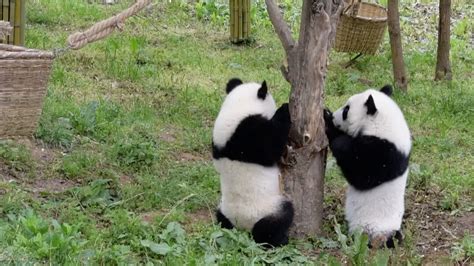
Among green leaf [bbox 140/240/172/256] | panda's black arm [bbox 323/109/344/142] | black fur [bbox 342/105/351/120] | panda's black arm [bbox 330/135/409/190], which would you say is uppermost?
black fur [bbox 342/105/351/120]

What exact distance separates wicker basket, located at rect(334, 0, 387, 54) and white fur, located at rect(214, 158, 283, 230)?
444 centimetres

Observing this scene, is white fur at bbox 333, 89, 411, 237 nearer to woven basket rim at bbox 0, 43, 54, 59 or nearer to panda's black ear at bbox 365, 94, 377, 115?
panda's black ear at bbox 365, 94, 377, 115

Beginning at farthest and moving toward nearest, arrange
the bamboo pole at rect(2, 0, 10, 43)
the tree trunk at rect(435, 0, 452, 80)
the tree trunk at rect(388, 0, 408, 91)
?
the tree trunk at rect(435, 0, 452, 80), the tree trunk at rect(388, 0, 408, 91), the bamboo pole at rect(2, 0, 10, 43)

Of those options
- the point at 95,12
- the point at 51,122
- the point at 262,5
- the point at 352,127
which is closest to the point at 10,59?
the point at 51,122

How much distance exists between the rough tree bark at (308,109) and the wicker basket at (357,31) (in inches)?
157

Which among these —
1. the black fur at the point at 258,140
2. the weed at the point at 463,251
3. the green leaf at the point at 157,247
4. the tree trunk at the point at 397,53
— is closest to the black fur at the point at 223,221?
the black fur at the point at 258,140

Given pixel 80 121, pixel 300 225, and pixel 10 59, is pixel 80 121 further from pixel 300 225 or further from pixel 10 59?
pixel 300 225

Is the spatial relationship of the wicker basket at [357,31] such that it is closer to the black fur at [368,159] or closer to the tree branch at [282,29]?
the tree branch at [282,29]

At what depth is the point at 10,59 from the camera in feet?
17.5

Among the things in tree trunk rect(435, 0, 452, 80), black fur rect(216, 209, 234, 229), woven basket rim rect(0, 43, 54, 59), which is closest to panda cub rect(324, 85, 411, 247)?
black fur rect(216, 209, 234, 229)

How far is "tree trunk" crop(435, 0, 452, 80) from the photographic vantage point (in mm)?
8859

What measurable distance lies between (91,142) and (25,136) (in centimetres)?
70

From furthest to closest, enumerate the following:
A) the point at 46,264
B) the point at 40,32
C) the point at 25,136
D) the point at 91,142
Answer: the point at 40,32
the point at 91,142
the point at 25,136
the point at 46,264

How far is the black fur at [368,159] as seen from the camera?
5023mm
